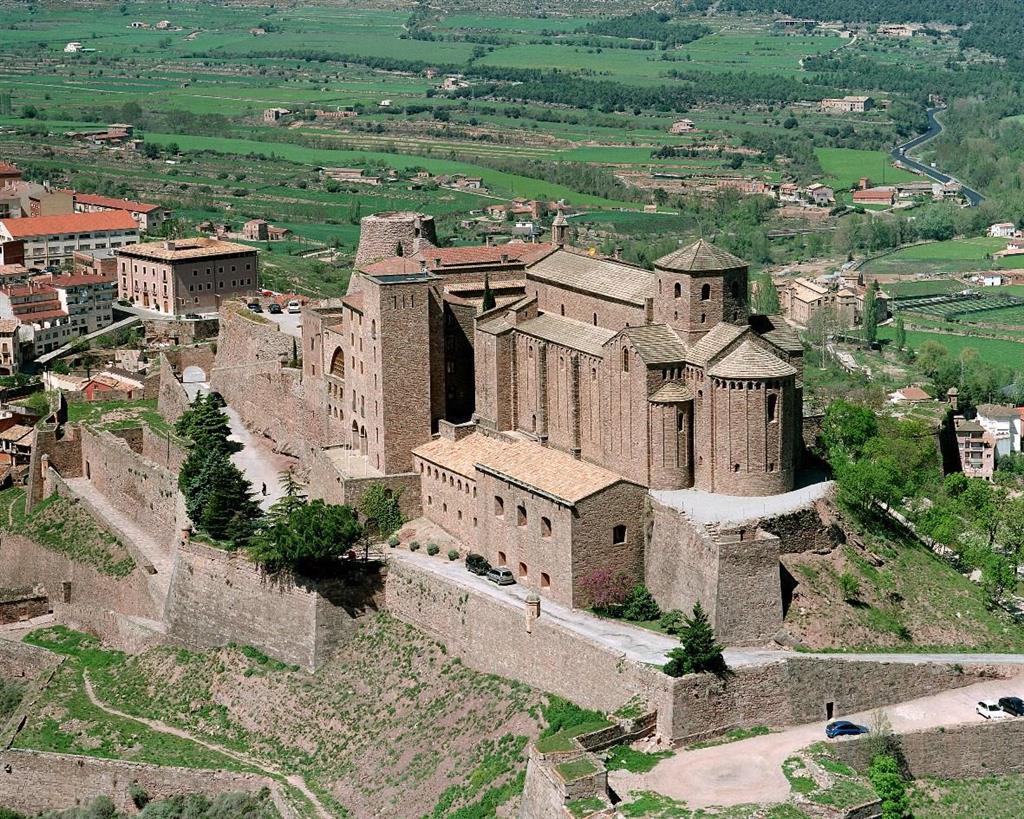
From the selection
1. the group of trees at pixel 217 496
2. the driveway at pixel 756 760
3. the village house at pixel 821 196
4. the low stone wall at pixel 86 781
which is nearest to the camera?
the driveway at pixel 756 760

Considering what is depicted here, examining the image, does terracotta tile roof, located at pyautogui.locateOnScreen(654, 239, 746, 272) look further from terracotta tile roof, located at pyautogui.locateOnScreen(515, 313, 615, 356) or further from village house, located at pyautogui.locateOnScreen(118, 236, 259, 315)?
village house, located at pyautogui.locateOnScreen(118, 236, 259, 315)

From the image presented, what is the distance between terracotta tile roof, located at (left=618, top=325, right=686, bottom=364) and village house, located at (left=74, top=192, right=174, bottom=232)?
54079 mm

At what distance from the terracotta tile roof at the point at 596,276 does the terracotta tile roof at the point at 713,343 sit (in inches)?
95.1

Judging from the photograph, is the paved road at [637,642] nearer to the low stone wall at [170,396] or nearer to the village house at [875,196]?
the low stone wall at [170,396]

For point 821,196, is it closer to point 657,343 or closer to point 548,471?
point 657,343

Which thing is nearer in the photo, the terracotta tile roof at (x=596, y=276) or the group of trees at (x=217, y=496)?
the terracotta tile roof at (x=596, y=276)

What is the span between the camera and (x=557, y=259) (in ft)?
187

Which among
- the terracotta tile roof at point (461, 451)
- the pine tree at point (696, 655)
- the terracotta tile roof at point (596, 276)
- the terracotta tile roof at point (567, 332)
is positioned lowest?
the pine tree at point (696, 655)

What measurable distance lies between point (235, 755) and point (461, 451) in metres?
10.1

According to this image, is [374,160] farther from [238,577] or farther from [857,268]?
[238,577]

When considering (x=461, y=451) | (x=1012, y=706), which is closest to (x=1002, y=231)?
(x=461, y=451)

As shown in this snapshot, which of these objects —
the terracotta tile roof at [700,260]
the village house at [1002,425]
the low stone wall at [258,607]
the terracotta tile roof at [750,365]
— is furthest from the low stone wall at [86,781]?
the village house at [1002,425]

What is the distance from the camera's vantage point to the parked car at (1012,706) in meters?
45.0

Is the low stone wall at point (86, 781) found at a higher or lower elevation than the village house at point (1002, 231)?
higher
